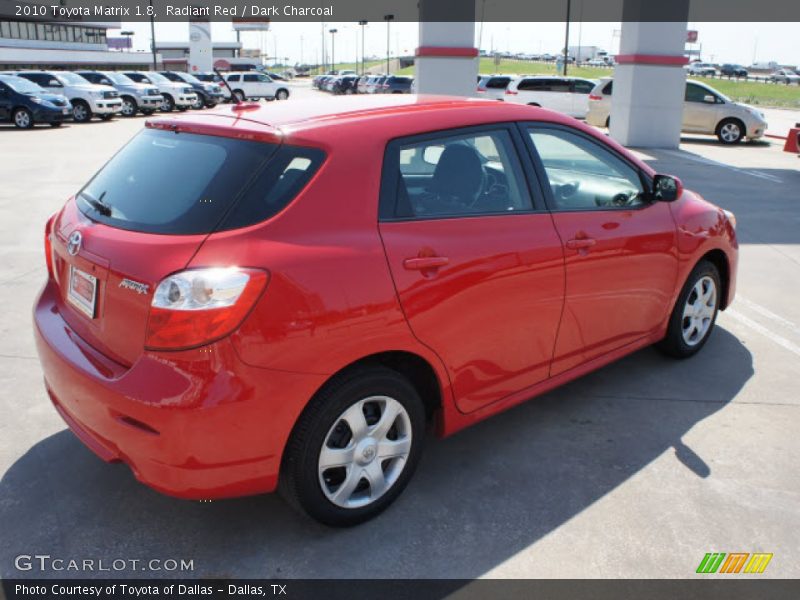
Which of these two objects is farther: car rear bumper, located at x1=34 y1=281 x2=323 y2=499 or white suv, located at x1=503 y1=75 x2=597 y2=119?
→ white suv, located at x1=503 y1=75 x2=597 y2=119

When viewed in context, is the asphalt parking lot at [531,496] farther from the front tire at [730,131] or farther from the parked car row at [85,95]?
the parked car row at [85,95]

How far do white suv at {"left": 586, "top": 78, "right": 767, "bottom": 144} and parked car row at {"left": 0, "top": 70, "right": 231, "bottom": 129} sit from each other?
17.6 m

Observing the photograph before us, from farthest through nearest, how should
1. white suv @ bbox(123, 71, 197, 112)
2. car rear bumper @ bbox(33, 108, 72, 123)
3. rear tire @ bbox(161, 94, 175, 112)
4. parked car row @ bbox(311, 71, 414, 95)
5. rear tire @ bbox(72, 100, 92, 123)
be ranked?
parked car row @ bbox(311, 71, 414, 95), rear tire @ bbox(161, 94, 175, 112), white suv @ bbox(123, 71, 197, 112), rear tire @ bbox(72, 100, 92, 123), car rear bumper @ bbox(33, 108, 72, 123)

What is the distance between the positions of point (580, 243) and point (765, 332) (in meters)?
2.68

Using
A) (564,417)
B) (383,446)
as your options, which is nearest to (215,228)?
(383,446)

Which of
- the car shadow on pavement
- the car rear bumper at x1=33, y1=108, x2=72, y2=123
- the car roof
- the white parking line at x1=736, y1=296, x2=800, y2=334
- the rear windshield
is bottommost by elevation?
the white parking line at x1=736, y1=296, x2=800, y2=334

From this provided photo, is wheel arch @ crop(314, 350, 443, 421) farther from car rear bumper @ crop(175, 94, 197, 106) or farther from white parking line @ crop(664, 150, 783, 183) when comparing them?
car rear bumper @ crop(175, 94, 197, 106)

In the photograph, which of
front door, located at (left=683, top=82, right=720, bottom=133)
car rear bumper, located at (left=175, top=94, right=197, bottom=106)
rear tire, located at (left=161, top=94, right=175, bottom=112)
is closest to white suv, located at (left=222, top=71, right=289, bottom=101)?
car rear bumper, located at (left=175, top=94, right=197, bottom=106)

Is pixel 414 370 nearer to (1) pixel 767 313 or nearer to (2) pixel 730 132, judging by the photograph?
(1) pixel 767 313

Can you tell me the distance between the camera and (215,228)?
2723 millimetres

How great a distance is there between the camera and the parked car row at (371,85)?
44.5 meters

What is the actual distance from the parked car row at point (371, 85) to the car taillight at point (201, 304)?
37.3 m

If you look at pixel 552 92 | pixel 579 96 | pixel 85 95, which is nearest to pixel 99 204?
pixel 552 92

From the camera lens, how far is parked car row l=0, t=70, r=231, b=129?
23.5 meters
